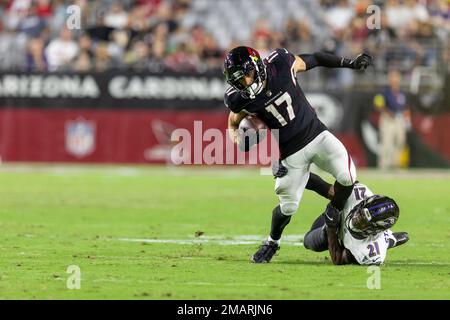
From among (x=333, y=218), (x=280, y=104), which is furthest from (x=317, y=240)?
(x=280, y=104)

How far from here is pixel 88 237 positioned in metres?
10.9

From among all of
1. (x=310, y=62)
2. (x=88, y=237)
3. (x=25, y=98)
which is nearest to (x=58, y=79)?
(x=25, y=98)

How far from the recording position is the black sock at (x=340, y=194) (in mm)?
8977

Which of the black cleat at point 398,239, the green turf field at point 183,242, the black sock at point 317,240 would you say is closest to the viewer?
the green turf field at point 183,242

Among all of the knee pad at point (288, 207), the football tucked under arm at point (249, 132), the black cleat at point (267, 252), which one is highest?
the football tucked under arm at point (249, 132)

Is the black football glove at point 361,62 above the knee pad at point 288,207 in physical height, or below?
above

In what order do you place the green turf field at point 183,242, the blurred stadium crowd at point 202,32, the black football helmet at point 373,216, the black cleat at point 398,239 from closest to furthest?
the green turf field at point 183,242, the black football helmet at point 373,216, the black cleat at point 398,239, the blurred stadium crowd at point 202,32

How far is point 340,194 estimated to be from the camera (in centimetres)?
898

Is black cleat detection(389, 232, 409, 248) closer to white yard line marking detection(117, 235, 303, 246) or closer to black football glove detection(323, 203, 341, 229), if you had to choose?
black football glove detection(323, 203, 341, 229)

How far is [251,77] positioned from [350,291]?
7.24ft

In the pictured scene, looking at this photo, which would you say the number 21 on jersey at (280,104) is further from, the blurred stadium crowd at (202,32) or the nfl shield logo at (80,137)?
the nfl shield logo at (80,137)

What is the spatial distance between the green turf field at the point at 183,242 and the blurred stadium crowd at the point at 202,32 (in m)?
3.96

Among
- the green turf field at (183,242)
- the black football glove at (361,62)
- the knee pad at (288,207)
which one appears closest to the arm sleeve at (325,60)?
the black football glove at (361,62)

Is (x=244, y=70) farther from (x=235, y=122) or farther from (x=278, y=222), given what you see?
(x=278, y=222)
